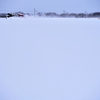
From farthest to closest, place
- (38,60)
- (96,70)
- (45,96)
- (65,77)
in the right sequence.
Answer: (38,60)
(96,70)
(65,77)
(45,96)

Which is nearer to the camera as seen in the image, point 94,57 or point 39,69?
point 39,69

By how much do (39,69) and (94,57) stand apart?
2.56 ft

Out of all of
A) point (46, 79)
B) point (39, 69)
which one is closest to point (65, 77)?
point (46, 79)

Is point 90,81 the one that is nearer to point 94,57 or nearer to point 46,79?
point 46,79

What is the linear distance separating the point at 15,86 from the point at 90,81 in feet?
2.18

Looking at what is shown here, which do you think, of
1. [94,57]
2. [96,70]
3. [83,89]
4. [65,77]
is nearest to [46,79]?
[65,77]

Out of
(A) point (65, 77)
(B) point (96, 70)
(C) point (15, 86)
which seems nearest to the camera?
(C) point (15, 86)

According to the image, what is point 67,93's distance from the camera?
3.22 feet

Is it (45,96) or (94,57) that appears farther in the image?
(94,57)

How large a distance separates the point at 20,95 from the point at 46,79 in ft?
0.92

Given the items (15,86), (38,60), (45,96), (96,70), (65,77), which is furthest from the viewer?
(38,60)

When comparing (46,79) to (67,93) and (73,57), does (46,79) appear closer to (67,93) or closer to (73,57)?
(67,93)

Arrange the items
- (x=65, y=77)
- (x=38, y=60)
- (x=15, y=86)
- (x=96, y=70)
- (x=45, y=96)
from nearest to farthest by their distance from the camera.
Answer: (x=45, y=96) → (x=15, y=86) → (x=65, y=77) → (x=96, y=70) → (x=38, y=60)

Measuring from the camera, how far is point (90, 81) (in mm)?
1101
